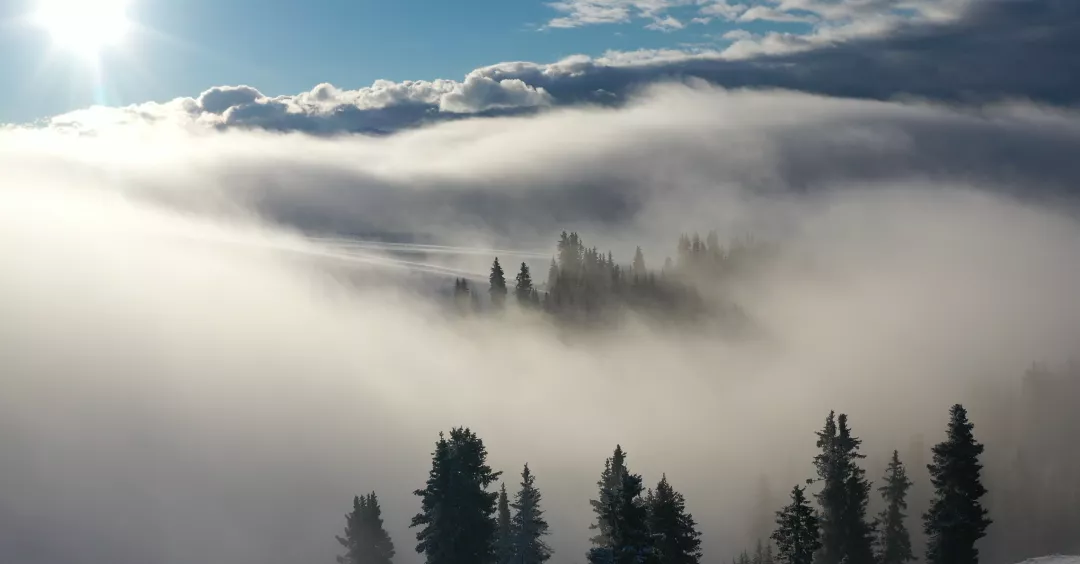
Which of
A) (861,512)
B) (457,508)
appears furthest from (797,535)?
(457,508)

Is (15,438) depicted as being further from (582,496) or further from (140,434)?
(582,496)

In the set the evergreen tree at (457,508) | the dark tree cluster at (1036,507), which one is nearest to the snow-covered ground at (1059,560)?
the evergreen tree at (457,508)

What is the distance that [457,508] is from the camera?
60281 millimetres

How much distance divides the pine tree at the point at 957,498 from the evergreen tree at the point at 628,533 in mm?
22079

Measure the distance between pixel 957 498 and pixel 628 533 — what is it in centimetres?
2470

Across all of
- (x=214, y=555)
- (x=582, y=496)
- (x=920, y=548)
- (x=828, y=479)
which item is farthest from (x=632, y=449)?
(x=828, y=479)

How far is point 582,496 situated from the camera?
166250mm

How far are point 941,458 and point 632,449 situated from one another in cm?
14197

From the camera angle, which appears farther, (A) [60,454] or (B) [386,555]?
(A) [60,454]

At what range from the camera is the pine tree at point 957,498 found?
190 feet

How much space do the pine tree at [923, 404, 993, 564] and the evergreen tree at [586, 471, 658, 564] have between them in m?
22.1

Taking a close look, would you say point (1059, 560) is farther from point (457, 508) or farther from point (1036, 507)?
point (1036, 507)

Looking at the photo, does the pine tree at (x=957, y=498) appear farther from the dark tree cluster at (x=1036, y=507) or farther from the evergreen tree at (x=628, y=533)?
the dark tree cluster at (x=1036, y=507)

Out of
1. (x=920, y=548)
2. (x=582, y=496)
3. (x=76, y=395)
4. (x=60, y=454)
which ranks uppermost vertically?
(x=76, y=395)
